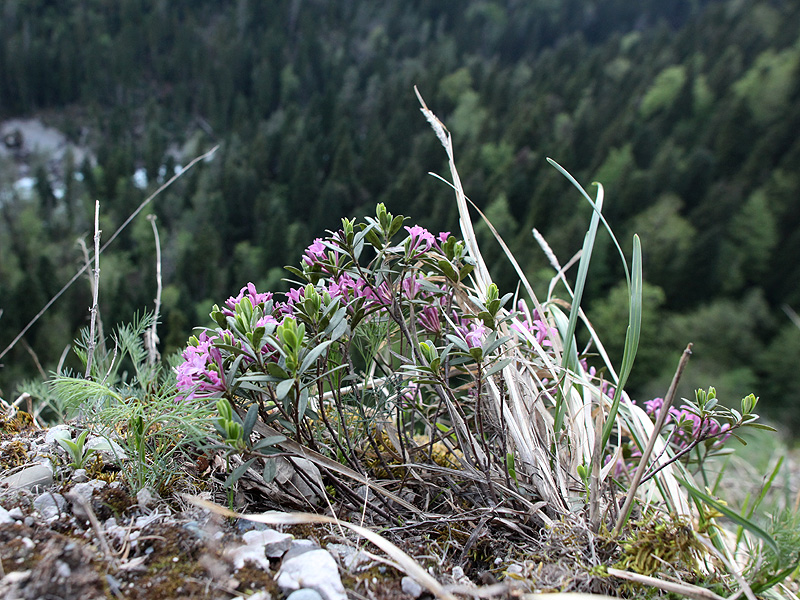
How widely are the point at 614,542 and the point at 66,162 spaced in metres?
53.9

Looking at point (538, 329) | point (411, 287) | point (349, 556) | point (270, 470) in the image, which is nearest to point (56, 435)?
point (270, 470)

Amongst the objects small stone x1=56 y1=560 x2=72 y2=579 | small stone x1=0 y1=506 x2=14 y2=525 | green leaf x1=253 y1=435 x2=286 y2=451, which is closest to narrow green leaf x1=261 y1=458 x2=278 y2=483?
green leaf x1=253 y1=435 x2=286 y2=451

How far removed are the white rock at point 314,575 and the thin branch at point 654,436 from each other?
1.37 feet

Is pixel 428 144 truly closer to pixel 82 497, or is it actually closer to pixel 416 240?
pixel 416 240

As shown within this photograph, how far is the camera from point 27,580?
2.10 ft

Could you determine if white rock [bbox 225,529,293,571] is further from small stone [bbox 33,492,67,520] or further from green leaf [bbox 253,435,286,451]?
small stone [bbox 33,492,67,520]

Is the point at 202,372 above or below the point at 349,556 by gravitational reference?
above

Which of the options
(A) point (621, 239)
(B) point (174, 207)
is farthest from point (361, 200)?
(A) point (621, 239)

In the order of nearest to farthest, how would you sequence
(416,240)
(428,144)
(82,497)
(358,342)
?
(82,497) < (416,240) < (358,342) < (428,144)

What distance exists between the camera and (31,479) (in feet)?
2.79

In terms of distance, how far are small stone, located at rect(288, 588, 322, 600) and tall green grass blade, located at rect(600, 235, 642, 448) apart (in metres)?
0.47

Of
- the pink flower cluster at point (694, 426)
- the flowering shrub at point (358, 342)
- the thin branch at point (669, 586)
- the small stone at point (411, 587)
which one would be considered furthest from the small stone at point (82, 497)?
the pink flower cluster at point (694, 426)

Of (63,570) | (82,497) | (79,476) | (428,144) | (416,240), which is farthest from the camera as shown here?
(428,144)

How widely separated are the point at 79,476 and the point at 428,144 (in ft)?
134
